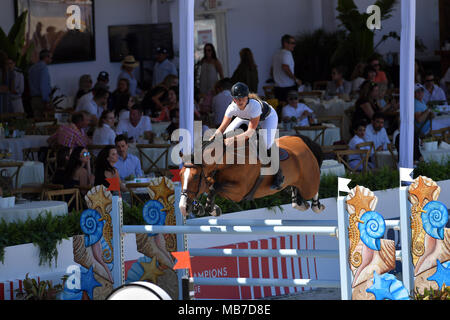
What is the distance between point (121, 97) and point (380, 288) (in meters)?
8.36

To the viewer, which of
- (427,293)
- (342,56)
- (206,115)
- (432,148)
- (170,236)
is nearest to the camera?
(427,293)

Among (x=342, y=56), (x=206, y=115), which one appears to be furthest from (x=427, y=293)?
(x=342, y=56)

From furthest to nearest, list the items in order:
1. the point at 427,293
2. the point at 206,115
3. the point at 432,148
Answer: the point at 206,115 → the point at 432,148 → the point at 427,293

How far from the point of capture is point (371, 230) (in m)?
4.81

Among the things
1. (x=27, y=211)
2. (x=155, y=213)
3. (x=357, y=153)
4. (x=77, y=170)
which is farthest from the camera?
(x=357, y=153)

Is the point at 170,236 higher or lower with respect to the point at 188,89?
lower

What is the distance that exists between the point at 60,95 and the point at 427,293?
12.4 metres

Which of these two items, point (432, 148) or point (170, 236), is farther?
point (432, 148)

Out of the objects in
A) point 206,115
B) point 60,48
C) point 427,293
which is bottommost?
point 427,293

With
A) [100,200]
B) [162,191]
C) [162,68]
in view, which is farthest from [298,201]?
[162,68]

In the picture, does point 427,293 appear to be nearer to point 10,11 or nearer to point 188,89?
point 188,89

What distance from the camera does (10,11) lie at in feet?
51.1

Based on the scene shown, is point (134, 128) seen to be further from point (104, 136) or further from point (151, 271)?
point (151, 271)

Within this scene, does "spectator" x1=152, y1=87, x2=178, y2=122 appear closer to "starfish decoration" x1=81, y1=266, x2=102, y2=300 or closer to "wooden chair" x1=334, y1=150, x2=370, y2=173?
"wooden chair" x1=334, y1=150, x2=370, y2=173
